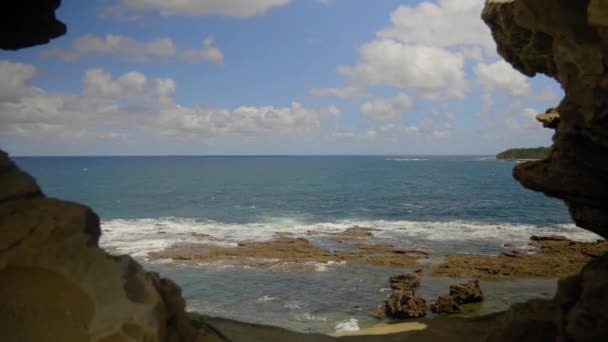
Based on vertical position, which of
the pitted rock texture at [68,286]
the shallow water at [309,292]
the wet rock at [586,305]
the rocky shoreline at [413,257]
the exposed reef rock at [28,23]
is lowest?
the shallow water at [309,292]

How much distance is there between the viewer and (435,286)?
22516 mm

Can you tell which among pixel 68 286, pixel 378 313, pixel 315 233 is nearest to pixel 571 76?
pixel 68 286

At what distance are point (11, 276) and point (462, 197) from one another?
6557 cm

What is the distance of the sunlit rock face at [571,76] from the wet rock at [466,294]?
6890mm

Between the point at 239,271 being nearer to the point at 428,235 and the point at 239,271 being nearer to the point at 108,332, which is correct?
the point at 428,235

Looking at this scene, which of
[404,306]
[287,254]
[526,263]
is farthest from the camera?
[287,254]

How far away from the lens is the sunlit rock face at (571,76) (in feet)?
32.3

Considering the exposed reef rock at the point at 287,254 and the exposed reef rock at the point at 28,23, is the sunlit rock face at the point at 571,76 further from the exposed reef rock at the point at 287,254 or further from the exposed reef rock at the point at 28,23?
the exposed reef rock at the point at 287,254

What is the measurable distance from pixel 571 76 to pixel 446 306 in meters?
10.3

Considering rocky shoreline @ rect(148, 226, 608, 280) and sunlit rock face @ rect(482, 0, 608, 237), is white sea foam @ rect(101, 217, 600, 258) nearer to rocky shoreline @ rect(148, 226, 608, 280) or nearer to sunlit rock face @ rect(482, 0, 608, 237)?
rocky shoreline @ rect(148, 226, 608, 280)

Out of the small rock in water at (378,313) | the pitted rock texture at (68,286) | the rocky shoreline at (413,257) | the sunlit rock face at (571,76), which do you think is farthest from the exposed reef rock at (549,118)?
the rocky shoreline at (413,257)

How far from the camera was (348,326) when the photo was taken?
17531 millimetres

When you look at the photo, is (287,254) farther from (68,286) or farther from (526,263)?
(68,286)

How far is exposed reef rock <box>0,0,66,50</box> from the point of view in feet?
34.3
